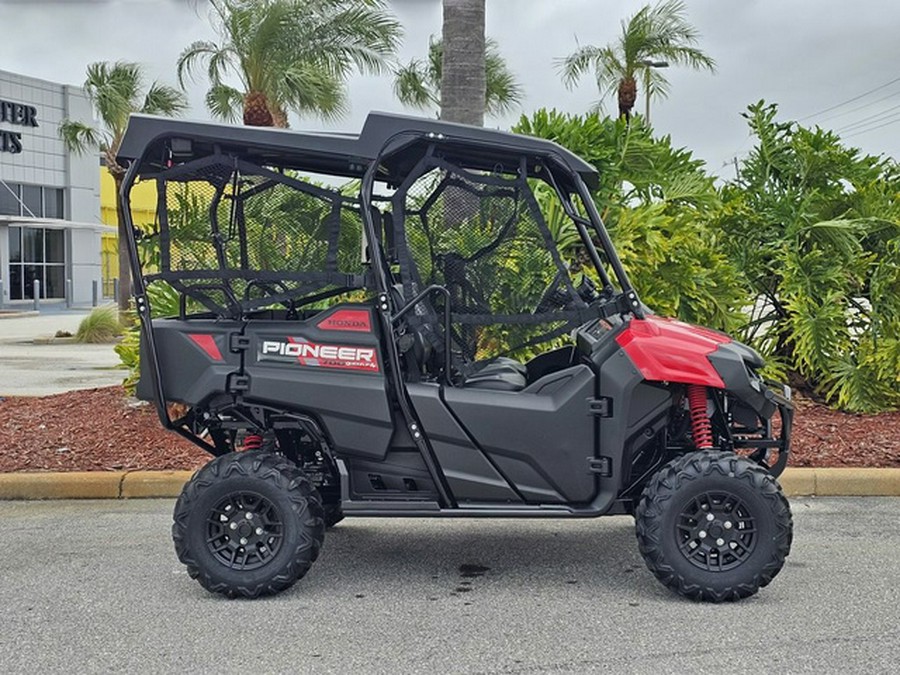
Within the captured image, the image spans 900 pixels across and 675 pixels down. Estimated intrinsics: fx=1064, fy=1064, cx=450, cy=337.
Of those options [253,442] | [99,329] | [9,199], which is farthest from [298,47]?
[9,199]

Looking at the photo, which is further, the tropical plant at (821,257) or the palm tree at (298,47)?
the palm tree at (298,47)

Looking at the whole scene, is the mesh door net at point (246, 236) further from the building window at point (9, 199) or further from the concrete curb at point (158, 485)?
the building window at point (9, 199)

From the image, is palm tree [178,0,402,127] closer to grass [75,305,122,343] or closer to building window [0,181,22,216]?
grass [75,305,122,343]

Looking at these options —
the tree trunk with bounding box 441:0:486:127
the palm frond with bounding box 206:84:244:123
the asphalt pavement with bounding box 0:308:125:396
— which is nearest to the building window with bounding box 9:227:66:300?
the asphalt pavement with bounding box 0:308:125:396

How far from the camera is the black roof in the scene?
4.79 meters

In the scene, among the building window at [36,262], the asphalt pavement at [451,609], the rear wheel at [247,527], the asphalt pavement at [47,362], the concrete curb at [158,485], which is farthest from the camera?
the building window at [36,262]

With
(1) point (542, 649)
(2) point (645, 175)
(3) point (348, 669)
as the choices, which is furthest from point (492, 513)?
(2) point (645, 175)

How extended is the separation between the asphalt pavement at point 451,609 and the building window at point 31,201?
29240 mm

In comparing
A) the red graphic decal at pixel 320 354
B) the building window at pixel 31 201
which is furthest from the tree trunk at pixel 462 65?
the building window at pixel 31 201

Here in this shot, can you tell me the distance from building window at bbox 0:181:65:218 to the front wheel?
31.9m

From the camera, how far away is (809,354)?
8.87m

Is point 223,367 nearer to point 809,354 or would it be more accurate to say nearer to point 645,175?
point 645,175

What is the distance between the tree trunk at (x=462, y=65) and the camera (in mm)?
9508

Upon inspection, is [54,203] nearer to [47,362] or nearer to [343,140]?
[47,362]
